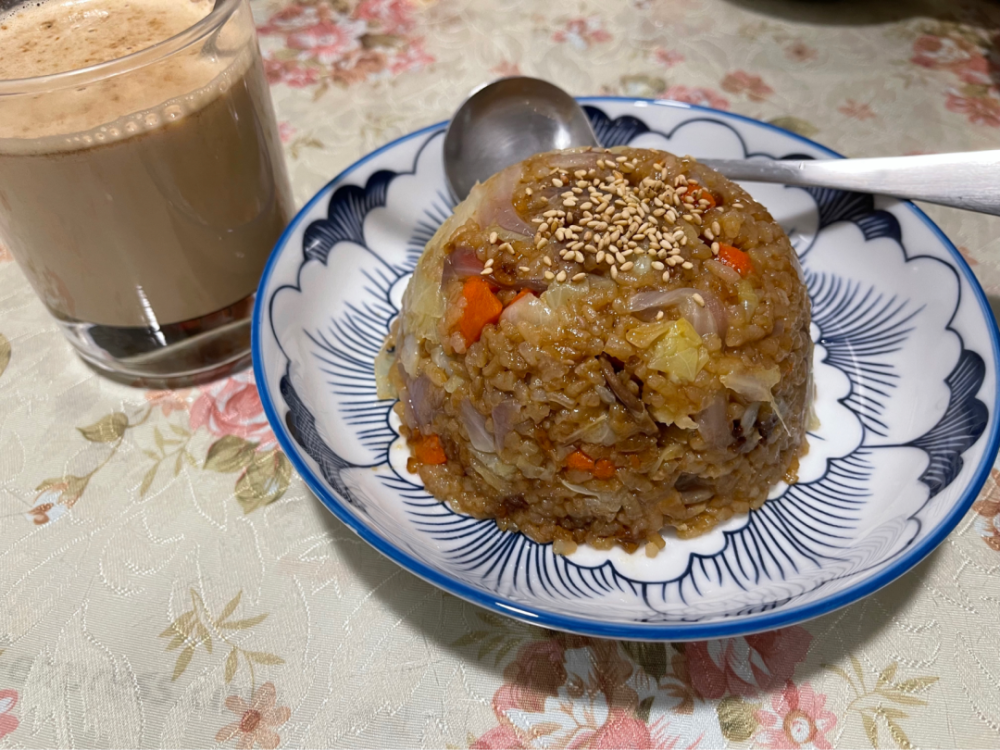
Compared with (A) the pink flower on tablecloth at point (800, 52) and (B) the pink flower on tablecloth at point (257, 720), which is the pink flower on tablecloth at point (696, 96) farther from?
(B) the pink flower on tablecloth at point (257, 720)

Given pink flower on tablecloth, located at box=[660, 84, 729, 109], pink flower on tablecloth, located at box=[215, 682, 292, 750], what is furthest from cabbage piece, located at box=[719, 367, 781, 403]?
pink flower on tablecloth, located at box=[660, 84, 729, 109]

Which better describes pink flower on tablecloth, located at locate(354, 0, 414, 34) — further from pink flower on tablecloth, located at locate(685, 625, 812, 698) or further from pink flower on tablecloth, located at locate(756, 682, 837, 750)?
pink flower on tablecloth, located at locate(756, 682, 837, 750)

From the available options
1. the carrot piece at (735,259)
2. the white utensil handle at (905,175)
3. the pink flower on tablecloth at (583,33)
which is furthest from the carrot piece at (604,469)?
the pink flower on tablecloth at (583,33)

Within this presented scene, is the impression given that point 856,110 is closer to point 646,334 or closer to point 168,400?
point 646,334

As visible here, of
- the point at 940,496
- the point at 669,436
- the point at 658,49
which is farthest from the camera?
the point at 658,49

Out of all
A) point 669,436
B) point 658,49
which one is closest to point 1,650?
point 669,436

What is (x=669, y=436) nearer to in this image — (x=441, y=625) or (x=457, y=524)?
(x=457, y=524)
